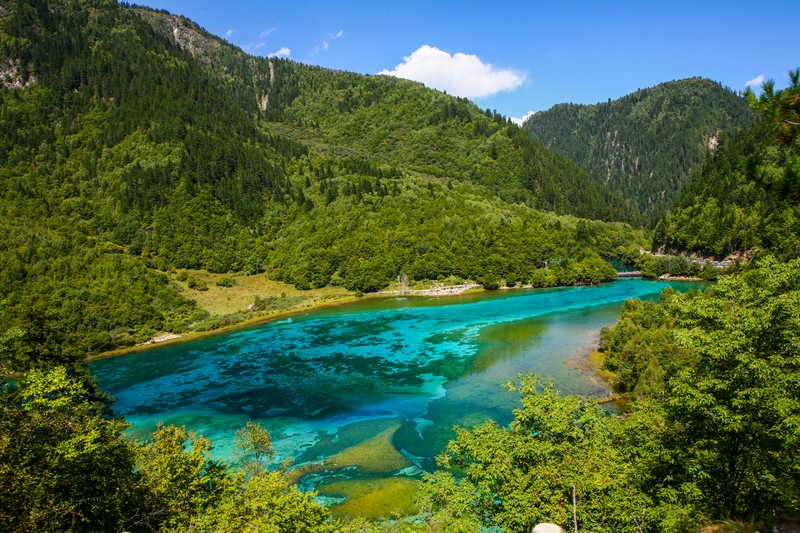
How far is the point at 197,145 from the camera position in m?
174

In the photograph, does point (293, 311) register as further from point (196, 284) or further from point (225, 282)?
point (196, 284)

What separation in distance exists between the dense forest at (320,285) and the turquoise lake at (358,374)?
5773 mm

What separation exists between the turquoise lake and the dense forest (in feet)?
18.9

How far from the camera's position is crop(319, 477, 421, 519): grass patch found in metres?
32.8

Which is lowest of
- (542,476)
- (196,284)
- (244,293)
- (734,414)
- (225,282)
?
(542,476)

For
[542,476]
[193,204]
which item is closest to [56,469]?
[542,476]

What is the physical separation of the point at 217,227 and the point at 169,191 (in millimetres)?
22122

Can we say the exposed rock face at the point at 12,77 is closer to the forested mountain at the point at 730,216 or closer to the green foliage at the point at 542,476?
the green foliage at the point at 542,476

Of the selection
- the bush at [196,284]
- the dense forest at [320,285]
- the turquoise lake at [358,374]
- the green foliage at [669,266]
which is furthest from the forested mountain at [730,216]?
the bush at [196,284]

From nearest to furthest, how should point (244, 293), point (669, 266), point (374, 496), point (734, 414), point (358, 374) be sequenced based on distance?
1. point (734, 414)
2. point (374, 496)
3. point (358, 374)
4. point (244, 293)
5. point (669, 266)

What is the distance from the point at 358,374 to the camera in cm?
6744

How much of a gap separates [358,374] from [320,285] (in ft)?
243

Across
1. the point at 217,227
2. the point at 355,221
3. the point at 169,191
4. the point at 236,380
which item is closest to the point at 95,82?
the point at 169,191

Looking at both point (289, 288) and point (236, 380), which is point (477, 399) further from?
point (289, 288)
